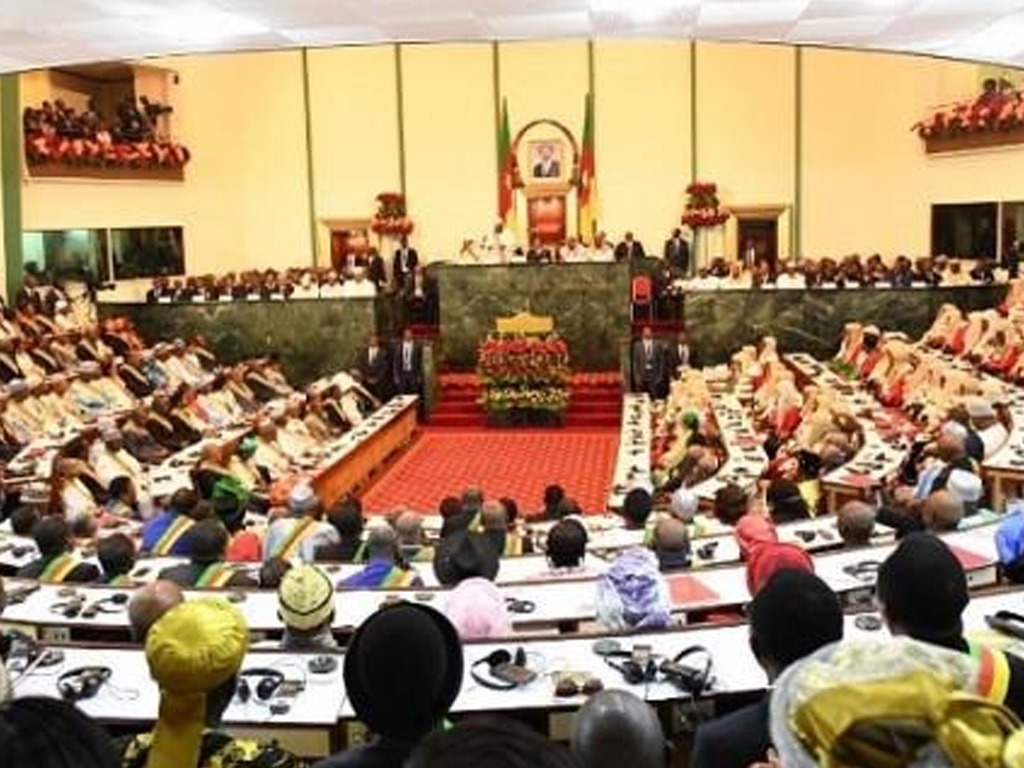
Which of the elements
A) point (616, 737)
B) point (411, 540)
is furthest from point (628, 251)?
point (616, 737)

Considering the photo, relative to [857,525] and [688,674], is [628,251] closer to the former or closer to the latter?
[857,525]

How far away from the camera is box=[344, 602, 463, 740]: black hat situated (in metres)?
2.75

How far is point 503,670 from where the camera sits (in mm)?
4516

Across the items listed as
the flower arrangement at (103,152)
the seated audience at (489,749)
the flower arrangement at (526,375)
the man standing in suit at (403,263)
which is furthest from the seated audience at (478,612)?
the man standing in suit at (403,263)

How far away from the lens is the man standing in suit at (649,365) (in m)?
17.3

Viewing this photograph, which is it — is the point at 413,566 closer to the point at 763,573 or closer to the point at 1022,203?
the point at 763,573

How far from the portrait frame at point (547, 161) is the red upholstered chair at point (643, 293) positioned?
13.2ft

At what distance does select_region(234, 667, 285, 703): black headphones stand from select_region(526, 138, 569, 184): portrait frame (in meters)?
18.3

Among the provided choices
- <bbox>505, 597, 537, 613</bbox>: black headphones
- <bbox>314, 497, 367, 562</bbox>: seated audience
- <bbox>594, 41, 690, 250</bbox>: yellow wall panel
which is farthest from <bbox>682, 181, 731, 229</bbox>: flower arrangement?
<bbox>505, 597, 537, 613</bbox>: black headphones

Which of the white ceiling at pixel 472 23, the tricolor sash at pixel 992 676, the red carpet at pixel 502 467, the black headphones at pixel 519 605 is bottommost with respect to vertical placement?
the red carpet at pixel 502 467

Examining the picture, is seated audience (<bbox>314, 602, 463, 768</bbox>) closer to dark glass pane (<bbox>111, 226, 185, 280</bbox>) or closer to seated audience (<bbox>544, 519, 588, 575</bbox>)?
seated audience (<bbox>544, 519, 588, 575</bbox>)

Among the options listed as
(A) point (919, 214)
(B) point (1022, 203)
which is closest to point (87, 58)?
(B) point (1022, 203)

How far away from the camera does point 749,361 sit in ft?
53.2

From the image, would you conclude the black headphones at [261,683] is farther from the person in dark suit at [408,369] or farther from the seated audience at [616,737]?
the person in dark suit at [408,369]
